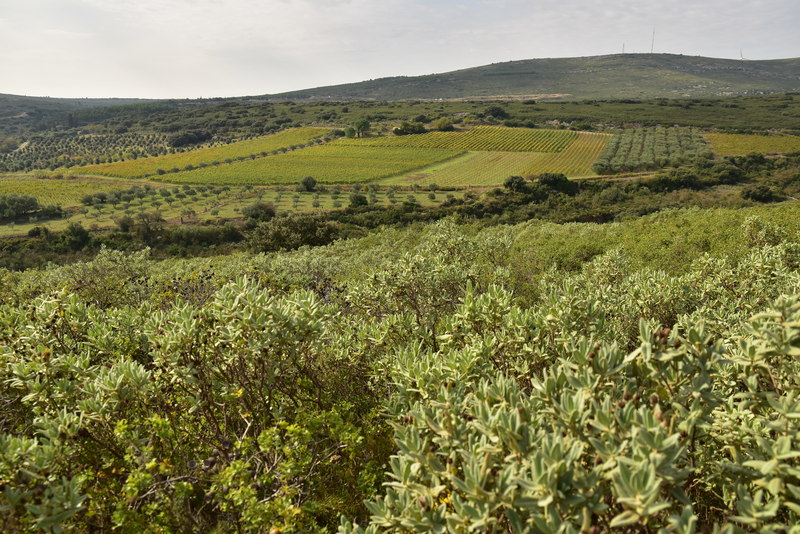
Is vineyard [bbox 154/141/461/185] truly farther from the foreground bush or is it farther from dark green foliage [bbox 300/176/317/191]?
the foreground bush

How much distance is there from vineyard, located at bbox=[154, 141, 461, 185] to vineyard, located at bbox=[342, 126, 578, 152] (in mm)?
6031

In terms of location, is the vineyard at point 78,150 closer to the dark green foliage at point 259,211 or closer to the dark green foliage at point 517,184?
the dark green foliage at point 259,211

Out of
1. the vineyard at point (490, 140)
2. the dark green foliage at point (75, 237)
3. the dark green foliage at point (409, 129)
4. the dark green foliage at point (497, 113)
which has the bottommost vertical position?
the dark green foliage at point (75, 237)

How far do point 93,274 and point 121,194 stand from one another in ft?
312

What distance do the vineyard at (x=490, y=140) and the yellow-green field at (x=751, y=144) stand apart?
3817 centimetres

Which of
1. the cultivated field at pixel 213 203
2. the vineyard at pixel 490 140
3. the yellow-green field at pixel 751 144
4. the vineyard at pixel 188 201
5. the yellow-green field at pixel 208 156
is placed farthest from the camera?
the vineyard at pixel 490 140

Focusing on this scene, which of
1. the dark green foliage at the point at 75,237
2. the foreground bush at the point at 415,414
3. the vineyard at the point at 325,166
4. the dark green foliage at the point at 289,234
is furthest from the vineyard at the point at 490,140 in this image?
the foreground bush at the point at 415,414

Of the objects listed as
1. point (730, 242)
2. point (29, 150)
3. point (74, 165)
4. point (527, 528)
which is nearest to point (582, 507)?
point (527, 528)

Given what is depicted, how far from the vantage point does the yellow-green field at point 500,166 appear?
99188 mm

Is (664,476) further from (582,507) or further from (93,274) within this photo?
(93,274)

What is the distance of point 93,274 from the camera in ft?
56.4

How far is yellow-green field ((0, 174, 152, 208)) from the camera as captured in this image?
302 feet

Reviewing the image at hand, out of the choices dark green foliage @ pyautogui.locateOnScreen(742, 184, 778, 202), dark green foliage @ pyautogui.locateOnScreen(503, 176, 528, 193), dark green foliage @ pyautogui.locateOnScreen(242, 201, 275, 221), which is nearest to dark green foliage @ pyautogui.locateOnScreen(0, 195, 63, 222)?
dark green foliage @ pyautogui.locateOnScreen(242, 201, 275, 221)

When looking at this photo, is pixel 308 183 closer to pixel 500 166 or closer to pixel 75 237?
pixel 75 237
